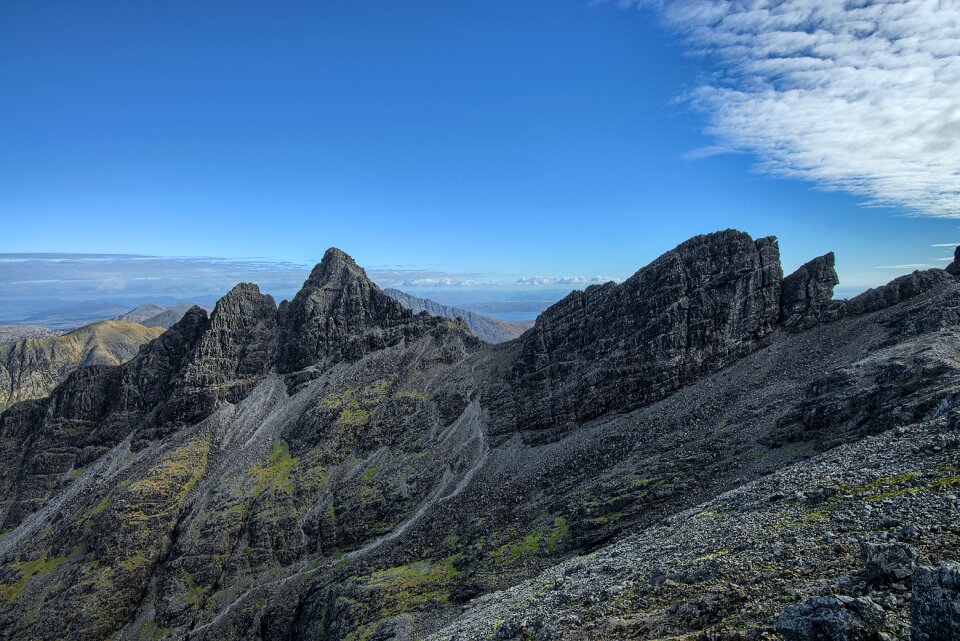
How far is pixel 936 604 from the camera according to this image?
19281 mm

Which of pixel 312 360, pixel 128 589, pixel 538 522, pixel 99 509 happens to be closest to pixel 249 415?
pixel 312 360

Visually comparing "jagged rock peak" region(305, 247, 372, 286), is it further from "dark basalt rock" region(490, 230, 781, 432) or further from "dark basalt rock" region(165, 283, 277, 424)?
"dark basalt rock" region(490, 230, 781, 432)

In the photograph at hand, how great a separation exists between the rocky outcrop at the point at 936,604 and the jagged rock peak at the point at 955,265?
117 meters

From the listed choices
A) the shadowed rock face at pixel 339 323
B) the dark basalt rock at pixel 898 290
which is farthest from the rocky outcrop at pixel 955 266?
the shadowed rock face at pixel 339 323

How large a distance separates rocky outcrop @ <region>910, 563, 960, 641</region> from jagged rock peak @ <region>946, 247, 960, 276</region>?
116612mm

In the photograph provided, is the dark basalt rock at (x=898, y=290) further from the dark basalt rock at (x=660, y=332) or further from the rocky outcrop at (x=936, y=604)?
the rocky outcrop at (x=936, y=604)

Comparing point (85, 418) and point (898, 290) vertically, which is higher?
point (898, 290)

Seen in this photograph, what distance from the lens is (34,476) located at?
6358 inches

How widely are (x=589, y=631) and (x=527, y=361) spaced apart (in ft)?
338

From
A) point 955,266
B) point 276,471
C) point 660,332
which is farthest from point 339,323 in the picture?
point 955,266

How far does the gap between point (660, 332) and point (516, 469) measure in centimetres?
4552

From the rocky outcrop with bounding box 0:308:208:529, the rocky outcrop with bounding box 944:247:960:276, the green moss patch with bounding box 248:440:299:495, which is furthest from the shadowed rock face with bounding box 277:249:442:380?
the rocky outcrop with bounding box 944:247:960:276

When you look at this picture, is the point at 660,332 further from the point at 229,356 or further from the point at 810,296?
the point at 229,356

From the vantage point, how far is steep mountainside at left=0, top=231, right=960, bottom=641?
120 feet
